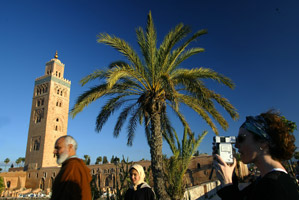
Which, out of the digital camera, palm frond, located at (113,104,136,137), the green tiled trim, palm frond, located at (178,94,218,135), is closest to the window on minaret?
the green tiled trim

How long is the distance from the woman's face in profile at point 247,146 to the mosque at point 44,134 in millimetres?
32740

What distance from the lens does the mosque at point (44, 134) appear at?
128ft

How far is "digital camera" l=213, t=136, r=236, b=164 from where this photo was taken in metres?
1.55

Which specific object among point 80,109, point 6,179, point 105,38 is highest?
point 105,38

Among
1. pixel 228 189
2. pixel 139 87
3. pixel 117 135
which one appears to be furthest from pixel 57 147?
pixel 117 135

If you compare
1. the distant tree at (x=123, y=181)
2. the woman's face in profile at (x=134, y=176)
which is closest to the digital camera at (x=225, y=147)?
the woman's face in profile at (x=134, y=176)

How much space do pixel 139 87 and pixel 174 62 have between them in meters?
1.51

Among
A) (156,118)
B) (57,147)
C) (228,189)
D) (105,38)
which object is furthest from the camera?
Answer: (156,118)

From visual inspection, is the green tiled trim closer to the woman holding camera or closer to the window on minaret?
the window on minaret

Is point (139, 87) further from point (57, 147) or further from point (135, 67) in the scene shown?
point (57, 147)

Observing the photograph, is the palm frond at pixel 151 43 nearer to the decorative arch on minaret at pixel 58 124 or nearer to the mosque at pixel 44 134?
the mosque at pixel 44 134

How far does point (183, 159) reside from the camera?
24.1 ft

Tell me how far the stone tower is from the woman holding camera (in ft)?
157

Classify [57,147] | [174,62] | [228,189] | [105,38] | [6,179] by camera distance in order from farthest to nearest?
[6,179] → [174,62] → [105,38] → [57,147] → [228,189]
